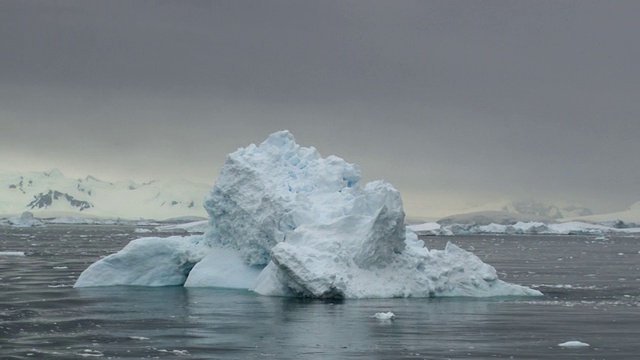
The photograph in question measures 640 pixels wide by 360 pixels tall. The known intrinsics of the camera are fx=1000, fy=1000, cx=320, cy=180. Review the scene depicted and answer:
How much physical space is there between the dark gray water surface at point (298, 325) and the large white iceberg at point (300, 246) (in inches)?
39.7

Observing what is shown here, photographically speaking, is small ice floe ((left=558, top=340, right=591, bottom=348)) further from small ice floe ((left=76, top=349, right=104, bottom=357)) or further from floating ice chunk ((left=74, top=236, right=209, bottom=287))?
floating ice chunk ((left=74, top=236, right=209, bottom=287))

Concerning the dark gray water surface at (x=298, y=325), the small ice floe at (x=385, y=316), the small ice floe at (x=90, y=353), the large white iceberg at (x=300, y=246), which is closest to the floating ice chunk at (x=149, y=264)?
the large white iceberg at (x=300, y=246)

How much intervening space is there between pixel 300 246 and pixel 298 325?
24.0ft

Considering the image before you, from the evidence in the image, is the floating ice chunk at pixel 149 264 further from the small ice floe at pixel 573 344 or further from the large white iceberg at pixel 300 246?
the small ice floe at pixel 573 344

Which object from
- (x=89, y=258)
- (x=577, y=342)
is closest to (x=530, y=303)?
(x=577, y=342)

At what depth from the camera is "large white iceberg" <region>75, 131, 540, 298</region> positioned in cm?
3056

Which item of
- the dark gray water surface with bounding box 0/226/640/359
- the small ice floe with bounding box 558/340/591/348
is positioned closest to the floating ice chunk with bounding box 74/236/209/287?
the dark gray water surface with bounding box 0/226/640/359

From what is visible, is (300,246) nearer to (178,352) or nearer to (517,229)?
(178,352)

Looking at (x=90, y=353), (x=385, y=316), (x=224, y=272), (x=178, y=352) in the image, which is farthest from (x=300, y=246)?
(x=90, y=353)

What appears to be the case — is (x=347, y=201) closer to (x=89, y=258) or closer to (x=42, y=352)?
(x=42, y=352)

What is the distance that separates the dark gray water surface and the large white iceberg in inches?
39.7

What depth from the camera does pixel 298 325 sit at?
23.5m

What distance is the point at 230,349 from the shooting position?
1941 centimetres

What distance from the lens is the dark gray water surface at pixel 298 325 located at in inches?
759
